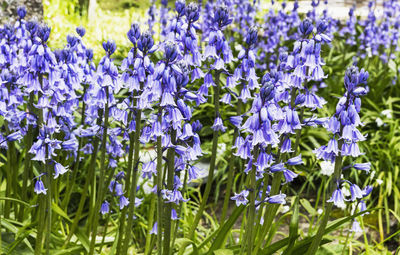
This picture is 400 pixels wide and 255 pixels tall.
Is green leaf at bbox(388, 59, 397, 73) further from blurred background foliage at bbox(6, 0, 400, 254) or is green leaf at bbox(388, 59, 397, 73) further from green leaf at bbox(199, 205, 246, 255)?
green leaf at bbox(199, 205, 246, 255)

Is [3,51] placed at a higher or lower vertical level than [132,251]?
higher

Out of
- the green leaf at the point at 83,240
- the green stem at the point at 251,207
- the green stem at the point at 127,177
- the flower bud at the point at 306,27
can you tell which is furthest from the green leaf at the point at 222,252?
the flower bud at the point at 306,27

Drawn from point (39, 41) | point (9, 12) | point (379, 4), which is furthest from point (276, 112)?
point (379, 4)

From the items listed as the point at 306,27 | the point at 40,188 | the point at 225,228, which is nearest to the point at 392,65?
the point at 306,27

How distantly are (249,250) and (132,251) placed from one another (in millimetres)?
2258

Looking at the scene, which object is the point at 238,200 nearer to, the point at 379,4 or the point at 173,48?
the point at 173,48

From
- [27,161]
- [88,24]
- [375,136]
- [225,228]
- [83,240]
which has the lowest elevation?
[83,240]

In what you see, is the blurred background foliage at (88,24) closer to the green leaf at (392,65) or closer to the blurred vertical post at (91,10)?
the blurred vertical post at (91,10)

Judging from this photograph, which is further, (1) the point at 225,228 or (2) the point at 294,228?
(1) the point at 225,228

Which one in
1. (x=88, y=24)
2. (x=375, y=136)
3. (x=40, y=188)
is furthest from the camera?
(x=88, y=24)

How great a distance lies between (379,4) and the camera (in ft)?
57.0

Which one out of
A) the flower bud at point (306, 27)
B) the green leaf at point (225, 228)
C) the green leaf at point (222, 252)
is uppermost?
the flower bud at point (306, 27)

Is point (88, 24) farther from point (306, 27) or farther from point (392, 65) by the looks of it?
Answer: point (306, 27)

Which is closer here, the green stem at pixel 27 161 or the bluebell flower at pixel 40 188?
the bluebell flower at pixel 40 188
